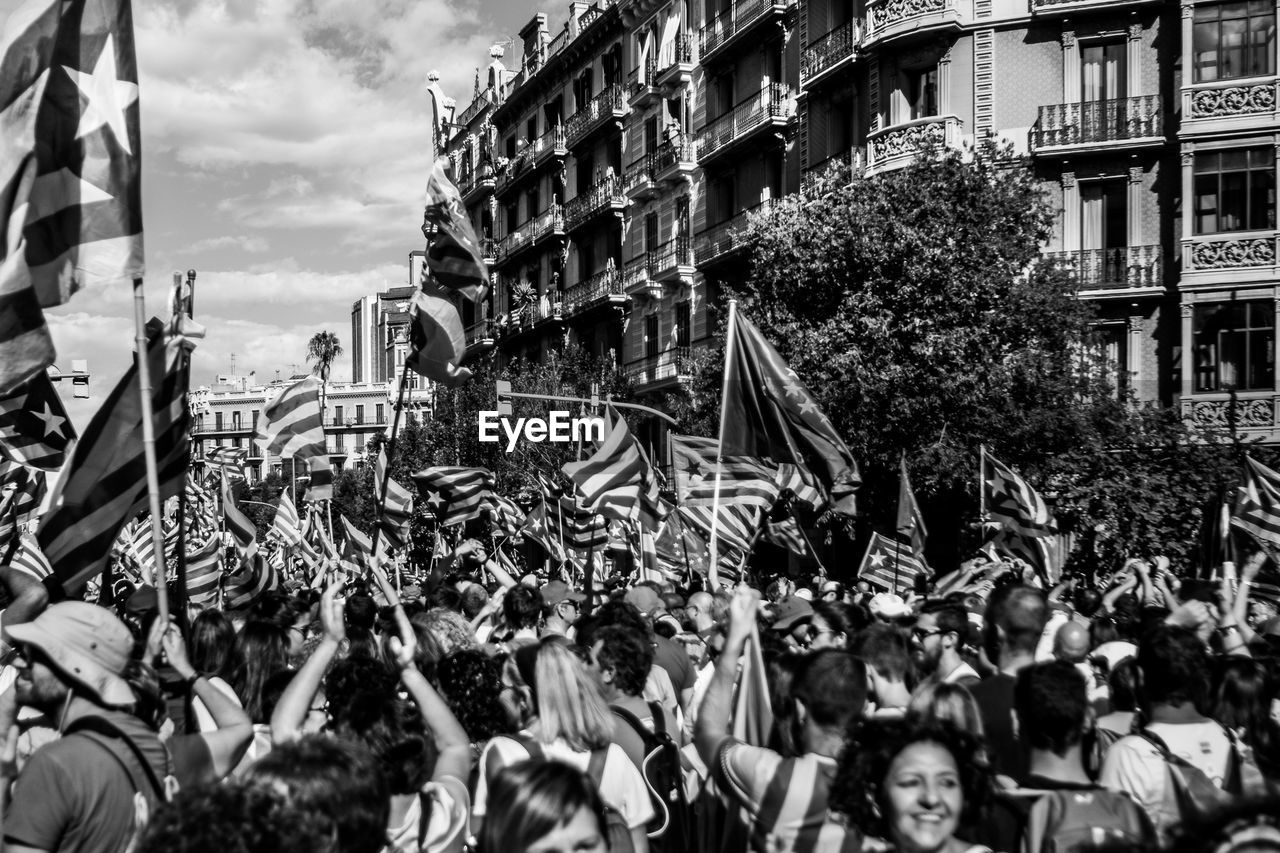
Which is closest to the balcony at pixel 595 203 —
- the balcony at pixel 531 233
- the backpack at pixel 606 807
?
the balcony at pixel 531 233

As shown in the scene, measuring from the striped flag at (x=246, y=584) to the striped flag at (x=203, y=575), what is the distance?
0.57 feet

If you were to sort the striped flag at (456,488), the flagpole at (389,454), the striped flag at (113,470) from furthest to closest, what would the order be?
the striped flag at (456,488), the flagpole at (389,454), the striped flag at (113,470)

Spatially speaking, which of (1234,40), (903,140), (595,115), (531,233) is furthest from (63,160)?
(531,233)

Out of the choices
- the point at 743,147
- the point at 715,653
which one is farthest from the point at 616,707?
the point at 743,147

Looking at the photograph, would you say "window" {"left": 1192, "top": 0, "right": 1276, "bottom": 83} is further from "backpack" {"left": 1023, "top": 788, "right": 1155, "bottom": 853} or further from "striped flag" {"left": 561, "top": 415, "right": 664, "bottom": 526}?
"backpack" {"left": 1023, "top": 788, "right": 1155, "bottom": 853}

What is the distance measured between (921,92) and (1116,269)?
5610 millimetres

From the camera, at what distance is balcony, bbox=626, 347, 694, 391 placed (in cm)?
4103

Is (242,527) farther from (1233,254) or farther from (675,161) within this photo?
(675,161)

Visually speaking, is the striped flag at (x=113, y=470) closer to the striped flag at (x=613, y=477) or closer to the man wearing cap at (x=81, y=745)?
the man wearing cap at (x=81, y=745)

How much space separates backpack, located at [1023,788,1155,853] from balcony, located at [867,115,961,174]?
1009 inches

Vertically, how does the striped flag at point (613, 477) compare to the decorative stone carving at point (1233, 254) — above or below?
below

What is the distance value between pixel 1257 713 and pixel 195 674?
392 cm

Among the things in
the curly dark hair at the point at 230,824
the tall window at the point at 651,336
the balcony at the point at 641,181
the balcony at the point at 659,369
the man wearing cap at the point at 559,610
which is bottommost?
the man wearing cap at the point at 559,610

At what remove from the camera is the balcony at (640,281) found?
43.3m
